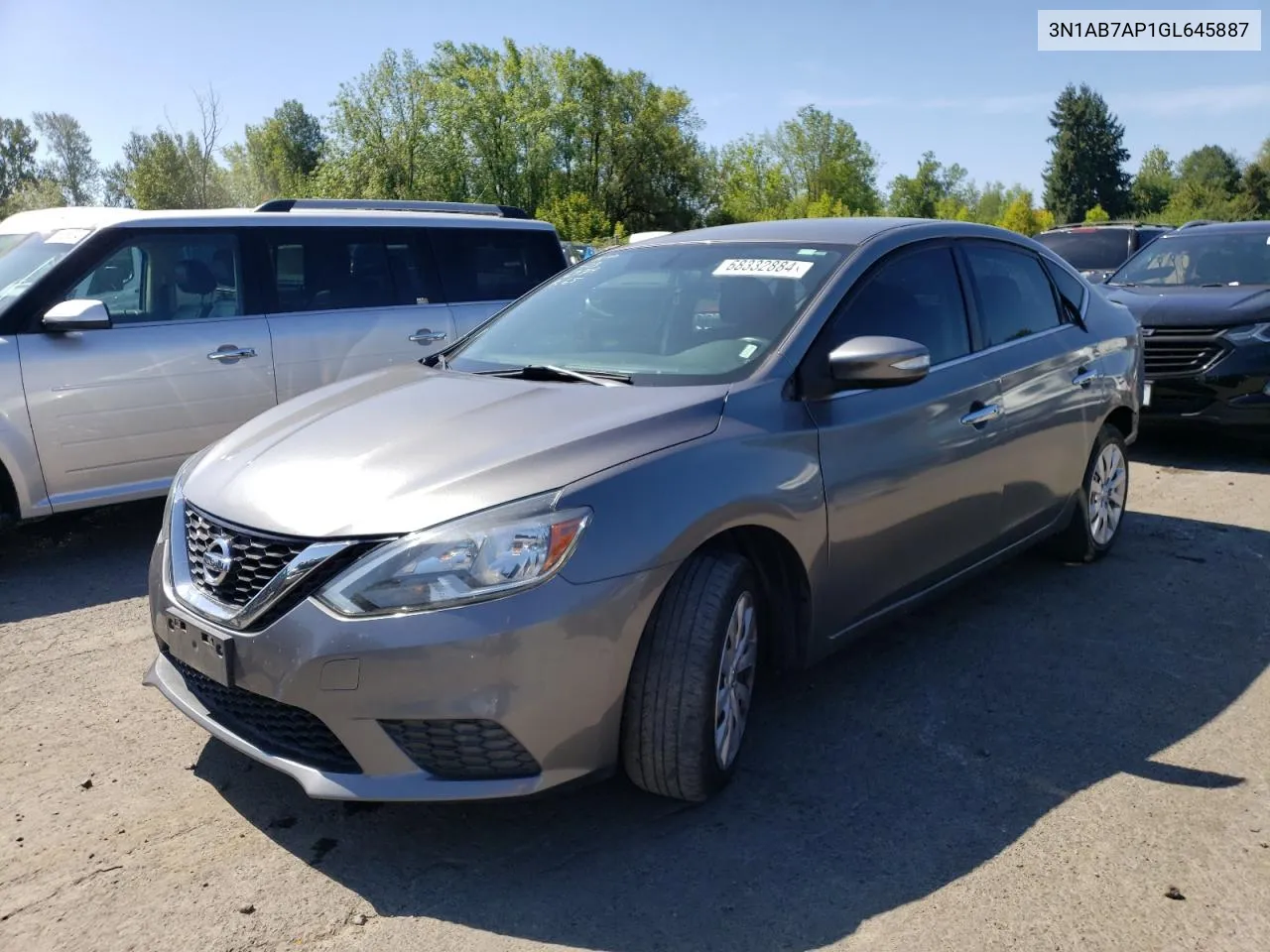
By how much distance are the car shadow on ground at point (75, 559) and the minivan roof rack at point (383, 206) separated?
2.08m

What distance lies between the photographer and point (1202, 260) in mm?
9594

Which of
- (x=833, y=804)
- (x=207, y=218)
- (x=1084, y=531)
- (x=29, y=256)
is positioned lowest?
(x=833, y=804)

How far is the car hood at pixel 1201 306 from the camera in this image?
815 centimetres

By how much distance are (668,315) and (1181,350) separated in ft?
19.0

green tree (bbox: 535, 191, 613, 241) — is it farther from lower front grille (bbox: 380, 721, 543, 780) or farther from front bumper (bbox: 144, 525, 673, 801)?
lower front grille (bbox: 380, 721, 543, 780)

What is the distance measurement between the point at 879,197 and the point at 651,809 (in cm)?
7773

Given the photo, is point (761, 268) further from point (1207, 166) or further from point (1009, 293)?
point (1207, 166)

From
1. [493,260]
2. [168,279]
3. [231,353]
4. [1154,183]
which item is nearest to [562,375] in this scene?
[231,353]

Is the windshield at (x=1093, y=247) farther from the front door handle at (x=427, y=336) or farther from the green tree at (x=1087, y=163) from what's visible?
the green tree at (x=1087, y=163)

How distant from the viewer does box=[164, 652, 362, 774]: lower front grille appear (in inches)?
111

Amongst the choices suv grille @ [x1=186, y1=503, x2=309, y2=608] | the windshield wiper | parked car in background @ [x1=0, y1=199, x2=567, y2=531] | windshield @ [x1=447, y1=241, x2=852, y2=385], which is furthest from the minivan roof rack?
suv grille @ [x1=186, y1=503, x2=309, y2=608]

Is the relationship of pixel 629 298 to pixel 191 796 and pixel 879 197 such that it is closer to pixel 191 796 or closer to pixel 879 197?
pixel 191 796

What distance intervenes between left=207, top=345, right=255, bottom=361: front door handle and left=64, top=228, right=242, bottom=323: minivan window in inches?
8.6

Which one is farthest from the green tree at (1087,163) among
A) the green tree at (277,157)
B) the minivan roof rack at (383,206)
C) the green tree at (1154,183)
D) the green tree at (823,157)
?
the minivan roof rack at (383,206)
